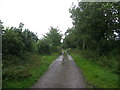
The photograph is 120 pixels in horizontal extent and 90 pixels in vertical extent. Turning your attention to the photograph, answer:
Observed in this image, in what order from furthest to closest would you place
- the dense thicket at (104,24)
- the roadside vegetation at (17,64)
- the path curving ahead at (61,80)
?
the dense thicket at (104,24), the roadside vegetation at (17,64), the path curving ahead at (61,80)

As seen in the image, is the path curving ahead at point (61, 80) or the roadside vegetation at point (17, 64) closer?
the path curving ahead at point (61, 80)

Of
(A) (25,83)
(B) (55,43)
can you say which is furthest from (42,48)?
(A) (25,83)

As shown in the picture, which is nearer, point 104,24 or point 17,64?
point 17,64

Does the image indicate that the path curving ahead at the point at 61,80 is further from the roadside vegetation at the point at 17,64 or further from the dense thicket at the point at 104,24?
the dense thicket at the point at 104,24

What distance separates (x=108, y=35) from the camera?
1493 cm

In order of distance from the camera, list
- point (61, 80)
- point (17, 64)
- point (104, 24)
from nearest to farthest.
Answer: point (61, 80) → point (17, 64) → point (104, 24)

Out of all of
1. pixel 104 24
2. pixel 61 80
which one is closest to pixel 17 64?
pixel 61 80

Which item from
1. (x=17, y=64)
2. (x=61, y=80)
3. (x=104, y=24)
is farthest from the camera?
(x=104, y=24)

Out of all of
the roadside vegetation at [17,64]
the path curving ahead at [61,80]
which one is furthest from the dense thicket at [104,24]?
the roadside vegetation at [17,64]

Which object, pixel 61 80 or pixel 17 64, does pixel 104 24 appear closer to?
pixel 61 80

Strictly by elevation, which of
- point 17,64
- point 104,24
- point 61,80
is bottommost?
point 61,80

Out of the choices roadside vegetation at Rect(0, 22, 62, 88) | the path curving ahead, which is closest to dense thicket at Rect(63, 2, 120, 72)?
the path curving ahead

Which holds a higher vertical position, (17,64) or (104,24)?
(104,24)

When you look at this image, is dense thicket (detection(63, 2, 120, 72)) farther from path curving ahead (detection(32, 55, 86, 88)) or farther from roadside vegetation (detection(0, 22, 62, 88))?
roadside vegetation (detection(0, 22, 62, 88))
